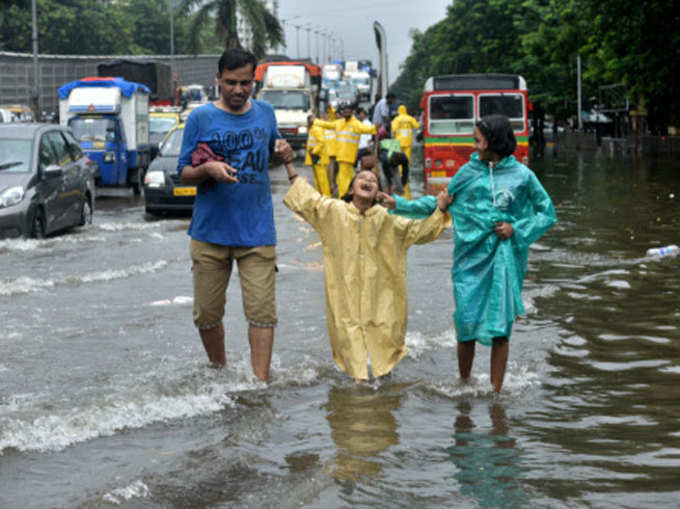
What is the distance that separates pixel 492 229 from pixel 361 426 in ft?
4.18

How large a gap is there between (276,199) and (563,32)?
94.0 ft

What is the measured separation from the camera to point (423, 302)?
9.61 meters

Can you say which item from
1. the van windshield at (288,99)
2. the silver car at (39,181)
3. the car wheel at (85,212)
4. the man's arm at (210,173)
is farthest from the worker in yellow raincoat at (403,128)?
the man's arm at (210,173)

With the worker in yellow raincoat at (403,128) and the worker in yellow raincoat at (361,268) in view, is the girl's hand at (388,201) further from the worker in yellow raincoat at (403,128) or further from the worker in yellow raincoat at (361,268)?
the worker in yellow raincoat at (403,128)

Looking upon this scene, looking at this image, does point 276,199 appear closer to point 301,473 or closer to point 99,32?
point 301,473

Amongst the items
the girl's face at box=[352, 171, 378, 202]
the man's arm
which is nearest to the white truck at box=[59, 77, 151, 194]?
the girl's face at box=[352, 171, 378, 202]

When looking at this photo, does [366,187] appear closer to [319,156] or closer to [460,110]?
[319,156]

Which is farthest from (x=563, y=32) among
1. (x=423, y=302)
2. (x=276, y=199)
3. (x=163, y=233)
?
(x=423, y=302)

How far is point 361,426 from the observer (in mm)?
5590

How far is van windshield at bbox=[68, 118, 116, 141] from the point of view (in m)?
24.2

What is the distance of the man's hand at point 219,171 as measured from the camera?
19.0 ft

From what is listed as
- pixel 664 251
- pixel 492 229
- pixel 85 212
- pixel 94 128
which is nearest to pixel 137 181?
pixel 94 128

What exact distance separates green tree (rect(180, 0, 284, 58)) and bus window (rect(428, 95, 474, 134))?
1068 inches

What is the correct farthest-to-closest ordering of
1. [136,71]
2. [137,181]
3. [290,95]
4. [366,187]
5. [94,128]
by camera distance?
1. [290,95]
2. [136,71]
3. [137,181]
4. [94,128]
5. [366,187]
